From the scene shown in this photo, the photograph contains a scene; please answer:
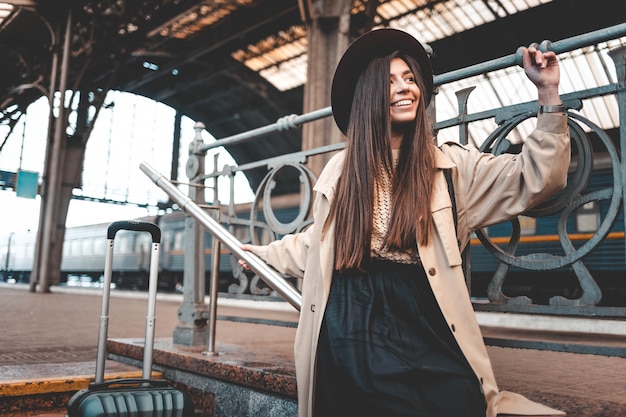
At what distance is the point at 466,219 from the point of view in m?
1.66

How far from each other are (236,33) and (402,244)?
17.6m

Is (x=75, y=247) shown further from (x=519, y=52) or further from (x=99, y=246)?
(x=519, y=52)

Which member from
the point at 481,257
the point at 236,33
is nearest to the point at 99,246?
the point at 236,33

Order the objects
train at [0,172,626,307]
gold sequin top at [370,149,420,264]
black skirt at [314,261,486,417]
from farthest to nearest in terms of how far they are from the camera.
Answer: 1. train at [0,172,626,307]
2. gold sequin top at [370,149,420,264]
3. black skirt at [314,261,486,417]

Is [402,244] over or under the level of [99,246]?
under

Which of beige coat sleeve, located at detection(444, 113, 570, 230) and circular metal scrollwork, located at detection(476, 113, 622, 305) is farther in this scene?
circular metal scrollwork, located at detection(476, 113, 622, 305)

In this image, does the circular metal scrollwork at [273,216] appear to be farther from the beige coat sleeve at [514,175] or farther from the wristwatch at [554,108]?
the wristwatch at [554,108]

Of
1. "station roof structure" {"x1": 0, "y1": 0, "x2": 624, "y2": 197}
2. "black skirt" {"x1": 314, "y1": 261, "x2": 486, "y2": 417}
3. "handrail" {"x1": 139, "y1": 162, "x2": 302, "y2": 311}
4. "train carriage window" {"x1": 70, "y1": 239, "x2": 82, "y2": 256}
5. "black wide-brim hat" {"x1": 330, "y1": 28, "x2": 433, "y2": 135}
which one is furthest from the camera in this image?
"train carriage window" {"x1": 70, "y1": 239, "x2": 82, "y2": 256}

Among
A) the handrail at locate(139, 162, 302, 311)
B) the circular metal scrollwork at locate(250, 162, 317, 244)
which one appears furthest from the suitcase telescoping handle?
the circular metal scrollwork at locate(250, 162, 317, 244)

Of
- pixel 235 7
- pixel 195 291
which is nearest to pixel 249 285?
pixel 195 291

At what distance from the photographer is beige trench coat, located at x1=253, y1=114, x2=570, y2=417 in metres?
1.45

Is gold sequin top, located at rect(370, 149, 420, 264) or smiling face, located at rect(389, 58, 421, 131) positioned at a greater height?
smiling face, located at rect(389, 58, 421, 131)

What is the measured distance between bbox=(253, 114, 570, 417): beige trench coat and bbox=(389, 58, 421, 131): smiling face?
0.56ft

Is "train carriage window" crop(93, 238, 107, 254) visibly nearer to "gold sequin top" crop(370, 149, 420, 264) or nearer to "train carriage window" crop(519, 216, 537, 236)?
"train carriage window" crop(519, 216, 537, 236)
